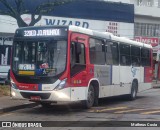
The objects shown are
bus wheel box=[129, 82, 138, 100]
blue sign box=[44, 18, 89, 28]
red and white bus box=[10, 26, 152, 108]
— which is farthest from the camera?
blue sign box=[44, 18, 89, 28]

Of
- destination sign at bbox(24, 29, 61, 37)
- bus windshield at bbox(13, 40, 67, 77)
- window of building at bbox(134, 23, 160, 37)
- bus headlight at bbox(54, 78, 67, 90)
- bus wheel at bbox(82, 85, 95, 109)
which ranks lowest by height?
bus wheel at bbox(82, 85, 95, 109)

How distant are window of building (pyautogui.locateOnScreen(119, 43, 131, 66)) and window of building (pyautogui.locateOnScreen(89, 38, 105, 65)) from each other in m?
2.20

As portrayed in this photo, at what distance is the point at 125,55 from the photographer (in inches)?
757

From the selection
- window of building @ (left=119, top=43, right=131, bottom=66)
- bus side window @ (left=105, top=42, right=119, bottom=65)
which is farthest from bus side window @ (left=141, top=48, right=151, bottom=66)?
bus side window @ (left=105, top=42, right=119, bottom=65)

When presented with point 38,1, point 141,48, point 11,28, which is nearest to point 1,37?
point 11,28

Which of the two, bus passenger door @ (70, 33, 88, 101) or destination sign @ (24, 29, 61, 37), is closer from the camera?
bus passenger door @ (70, 33, 88, 101)

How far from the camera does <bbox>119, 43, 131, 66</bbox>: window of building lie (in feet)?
61.3

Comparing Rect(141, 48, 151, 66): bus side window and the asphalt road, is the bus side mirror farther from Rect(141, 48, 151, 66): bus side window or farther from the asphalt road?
Rect(141, 48, 151, 66): bus side window

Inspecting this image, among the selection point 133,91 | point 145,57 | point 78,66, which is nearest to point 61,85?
point 78,66

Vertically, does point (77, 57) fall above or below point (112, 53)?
below

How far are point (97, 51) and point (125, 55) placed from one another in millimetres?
3468

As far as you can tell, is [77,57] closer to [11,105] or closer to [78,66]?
[78,66]

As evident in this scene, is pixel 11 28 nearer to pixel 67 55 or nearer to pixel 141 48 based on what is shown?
pixel 141 48

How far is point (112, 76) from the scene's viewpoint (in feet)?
57.6
